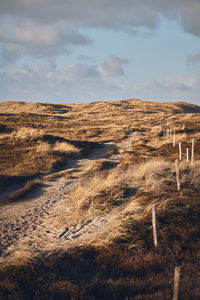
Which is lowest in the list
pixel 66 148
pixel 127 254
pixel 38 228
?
pixel 38 228

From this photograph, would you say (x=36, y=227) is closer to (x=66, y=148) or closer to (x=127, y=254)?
(x=127, y=254)

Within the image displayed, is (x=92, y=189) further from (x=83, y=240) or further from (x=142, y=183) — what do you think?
(x=83, y=240)

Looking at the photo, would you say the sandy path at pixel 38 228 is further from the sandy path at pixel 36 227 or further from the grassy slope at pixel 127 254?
the grassy slope at pixel 127 254

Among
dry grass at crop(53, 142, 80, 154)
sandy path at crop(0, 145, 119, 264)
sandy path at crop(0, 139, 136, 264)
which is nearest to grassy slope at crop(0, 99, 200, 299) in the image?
sandy path at crop(0, 139, 136, 264)

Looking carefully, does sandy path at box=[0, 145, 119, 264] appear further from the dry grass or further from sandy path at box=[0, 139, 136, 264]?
the dry grass

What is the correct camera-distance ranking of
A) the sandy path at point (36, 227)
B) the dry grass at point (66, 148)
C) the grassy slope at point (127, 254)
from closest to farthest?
the grassy slope at point (127, 254), the sandy path at point (36, 227), the dry grass at point (66, 148)

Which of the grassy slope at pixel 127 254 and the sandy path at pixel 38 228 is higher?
the grassy slope at pixel 127 254

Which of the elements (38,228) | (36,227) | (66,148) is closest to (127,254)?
(38,228)

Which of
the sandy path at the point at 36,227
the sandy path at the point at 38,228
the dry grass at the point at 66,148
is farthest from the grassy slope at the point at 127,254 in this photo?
the dry grass at the point at 66,148

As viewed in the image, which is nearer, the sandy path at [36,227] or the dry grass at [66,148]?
the sandy path at [36,227]

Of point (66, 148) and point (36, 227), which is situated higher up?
point (66, 148)

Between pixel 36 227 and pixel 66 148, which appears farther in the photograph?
pixel 66 148

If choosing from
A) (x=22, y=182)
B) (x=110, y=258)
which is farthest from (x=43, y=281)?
(x=22, y=182)

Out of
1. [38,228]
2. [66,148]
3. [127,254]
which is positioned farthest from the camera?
[66,148]
